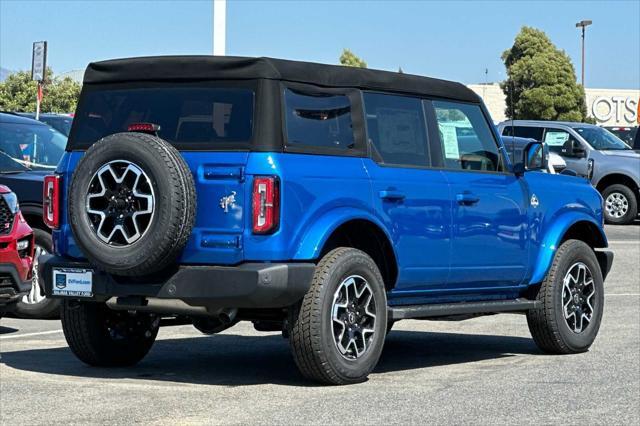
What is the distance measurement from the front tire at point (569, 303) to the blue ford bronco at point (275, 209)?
0.99 ft

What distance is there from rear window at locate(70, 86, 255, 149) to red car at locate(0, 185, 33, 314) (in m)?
2.61

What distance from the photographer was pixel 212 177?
8.18 m

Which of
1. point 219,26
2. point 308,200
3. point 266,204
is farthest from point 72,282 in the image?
point 219,26

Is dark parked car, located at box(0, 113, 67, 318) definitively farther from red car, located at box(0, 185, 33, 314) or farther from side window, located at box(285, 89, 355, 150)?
side window, located at box(285, 89, 355, 150)

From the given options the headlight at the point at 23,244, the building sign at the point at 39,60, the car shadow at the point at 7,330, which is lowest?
the car shadow at the point at 7,330

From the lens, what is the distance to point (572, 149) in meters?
27.0

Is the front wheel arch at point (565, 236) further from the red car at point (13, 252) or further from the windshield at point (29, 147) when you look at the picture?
the windshield at point (29, 147)

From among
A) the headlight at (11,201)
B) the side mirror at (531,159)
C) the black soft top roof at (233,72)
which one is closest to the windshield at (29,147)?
the headlight at (11,201)

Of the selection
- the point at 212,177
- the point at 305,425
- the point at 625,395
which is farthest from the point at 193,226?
the point at 625,395

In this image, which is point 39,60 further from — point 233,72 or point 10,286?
point 233,72

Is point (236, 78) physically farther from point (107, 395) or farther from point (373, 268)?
point (107, 395)

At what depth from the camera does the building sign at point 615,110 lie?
78.3m

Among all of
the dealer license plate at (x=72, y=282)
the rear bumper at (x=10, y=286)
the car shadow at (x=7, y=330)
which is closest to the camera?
the dealer license plate at (x=72, y=282)

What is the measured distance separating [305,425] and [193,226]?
1.63 metres
